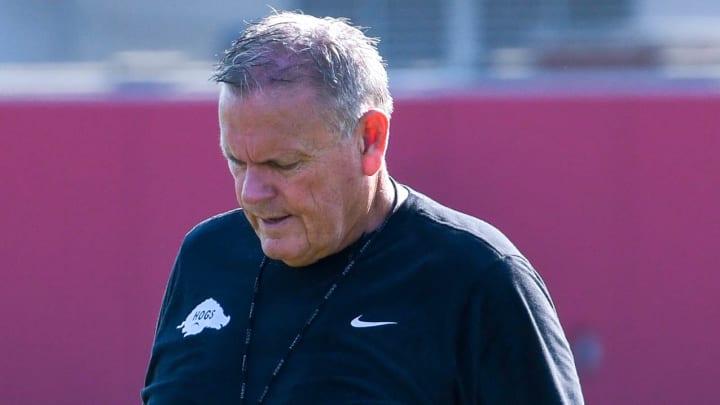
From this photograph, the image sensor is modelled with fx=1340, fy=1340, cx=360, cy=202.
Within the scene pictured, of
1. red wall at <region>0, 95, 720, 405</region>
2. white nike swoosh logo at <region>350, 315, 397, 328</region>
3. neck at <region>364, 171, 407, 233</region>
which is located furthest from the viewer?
red wall at <region>0, 95, 720, 405</region>

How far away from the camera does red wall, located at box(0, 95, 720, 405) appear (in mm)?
6000

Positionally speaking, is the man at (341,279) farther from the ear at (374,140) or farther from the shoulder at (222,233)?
the shoulder at (222,233)

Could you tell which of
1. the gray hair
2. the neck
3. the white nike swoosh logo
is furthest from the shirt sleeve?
the gray hair

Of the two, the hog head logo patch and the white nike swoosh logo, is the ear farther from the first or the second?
the hog head logo patch

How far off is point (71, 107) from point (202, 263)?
12.4 ft

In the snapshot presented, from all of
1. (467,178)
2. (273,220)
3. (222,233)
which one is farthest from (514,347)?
(467,178)

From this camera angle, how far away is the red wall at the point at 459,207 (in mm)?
6000

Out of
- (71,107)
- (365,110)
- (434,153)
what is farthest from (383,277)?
(71,107)

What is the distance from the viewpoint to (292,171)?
241 centimetres

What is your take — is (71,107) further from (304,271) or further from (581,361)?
(304,271)

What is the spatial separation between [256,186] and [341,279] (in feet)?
0.84

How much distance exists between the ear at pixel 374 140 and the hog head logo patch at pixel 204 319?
418 mm

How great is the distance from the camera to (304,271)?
259 centimetres

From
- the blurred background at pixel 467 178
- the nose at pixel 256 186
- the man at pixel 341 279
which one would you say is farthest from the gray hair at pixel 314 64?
the blurred background at pixel 467 178
